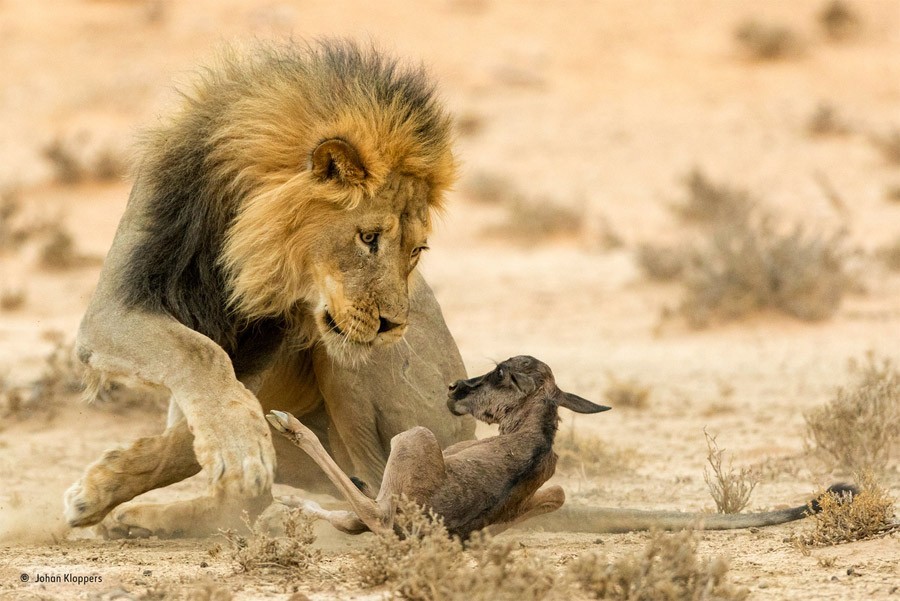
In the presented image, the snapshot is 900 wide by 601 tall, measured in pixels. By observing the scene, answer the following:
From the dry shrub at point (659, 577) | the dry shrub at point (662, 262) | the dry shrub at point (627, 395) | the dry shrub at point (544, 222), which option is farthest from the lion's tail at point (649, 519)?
the dry shrub at point (544, 222)

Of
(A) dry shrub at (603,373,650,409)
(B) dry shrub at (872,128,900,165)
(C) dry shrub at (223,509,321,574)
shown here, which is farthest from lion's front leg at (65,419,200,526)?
(B) dry shrub at (872,128,900,165)

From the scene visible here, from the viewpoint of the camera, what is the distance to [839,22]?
82.0 feet

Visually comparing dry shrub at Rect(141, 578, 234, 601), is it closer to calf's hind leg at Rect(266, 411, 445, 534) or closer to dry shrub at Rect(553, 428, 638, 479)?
calf's hind leg at Rect(266, 411, 445, 534)

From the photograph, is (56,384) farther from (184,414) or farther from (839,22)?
(839,22)

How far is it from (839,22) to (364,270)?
74.4 feet

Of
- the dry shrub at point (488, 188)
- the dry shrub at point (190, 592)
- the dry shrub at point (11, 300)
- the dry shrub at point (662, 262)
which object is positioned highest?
the dry shrub at point (488, 188)

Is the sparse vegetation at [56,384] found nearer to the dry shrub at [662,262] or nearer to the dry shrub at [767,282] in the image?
the dry shrub at [767,282]

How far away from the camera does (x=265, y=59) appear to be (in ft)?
16.8

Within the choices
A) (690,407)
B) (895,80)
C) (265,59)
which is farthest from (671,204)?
(265,59)

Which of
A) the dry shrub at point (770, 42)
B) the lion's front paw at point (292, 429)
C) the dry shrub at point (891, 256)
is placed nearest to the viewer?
the lion's front paw at point (292, 429)

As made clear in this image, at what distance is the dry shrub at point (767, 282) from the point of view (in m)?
11.3

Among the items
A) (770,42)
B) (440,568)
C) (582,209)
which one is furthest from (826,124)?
(440,568)

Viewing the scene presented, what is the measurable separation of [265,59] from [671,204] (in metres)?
10.9

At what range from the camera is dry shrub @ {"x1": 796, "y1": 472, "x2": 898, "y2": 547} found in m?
4.62
